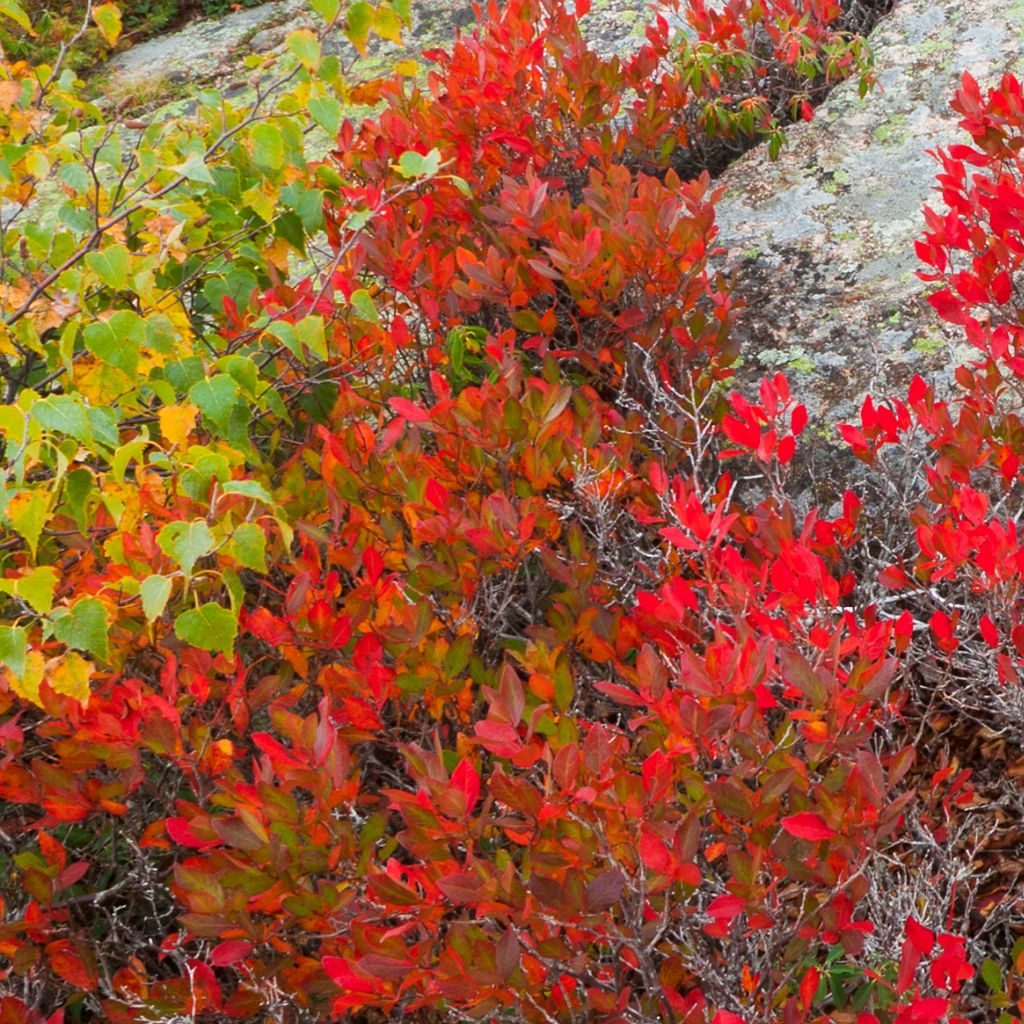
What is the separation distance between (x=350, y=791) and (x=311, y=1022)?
42 centimetres

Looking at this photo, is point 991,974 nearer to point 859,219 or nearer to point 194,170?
point 194,170

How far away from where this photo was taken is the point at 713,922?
1426 mm

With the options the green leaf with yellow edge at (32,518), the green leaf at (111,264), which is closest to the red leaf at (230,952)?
the green leaf with yellow edge at (32,518)

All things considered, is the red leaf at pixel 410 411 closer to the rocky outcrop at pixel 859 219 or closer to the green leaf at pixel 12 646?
the green leaf at pixel 12 646

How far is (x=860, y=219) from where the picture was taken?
3074 millimetres

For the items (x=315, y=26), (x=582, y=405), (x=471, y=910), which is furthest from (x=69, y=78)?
(x=315, y=26)

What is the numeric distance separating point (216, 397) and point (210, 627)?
0.45 m

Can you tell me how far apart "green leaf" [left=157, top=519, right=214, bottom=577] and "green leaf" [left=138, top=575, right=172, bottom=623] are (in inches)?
1.3

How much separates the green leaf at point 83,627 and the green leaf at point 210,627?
10cm

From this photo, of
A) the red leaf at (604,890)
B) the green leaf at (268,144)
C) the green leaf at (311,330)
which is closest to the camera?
the red leaf at (604,890)

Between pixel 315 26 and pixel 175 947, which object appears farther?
pixel 315 26

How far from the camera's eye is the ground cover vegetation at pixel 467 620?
1397 millimetres

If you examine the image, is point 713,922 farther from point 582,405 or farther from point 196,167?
point 196,167

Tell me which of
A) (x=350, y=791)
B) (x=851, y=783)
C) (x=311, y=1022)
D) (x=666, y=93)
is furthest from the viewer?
(x=666, y=93)
